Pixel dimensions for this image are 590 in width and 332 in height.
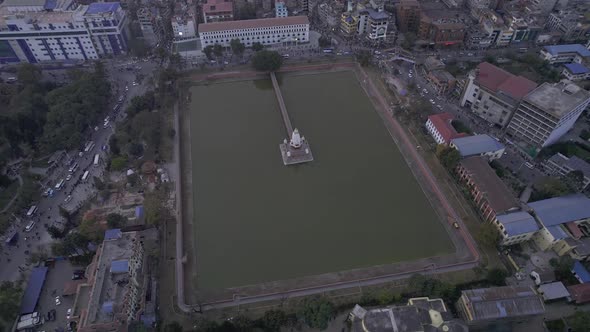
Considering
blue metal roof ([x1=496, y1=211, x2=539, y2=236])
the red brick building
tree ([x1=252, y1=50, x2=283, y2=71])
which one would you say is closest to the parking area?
tree ([x1=252, y1=50, x2=283, y2=71])

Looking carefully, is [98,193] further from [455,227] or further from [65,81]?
[455,227]

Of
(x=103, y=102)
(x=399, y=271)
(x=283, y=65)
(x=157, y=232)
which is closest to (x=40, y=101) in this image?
(x=103, y=102)

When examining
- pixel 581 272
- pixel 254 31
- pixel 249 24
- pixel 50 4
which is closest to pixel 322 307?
pixel 581 272

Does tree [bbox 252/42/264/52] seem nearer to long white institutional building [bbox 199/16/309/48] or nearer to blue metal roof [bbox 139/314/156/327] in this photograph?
long white institutional building [bbox 199/16/309/48]

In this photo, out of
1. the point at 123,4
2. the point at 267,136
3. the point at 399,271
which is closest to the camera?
the point at 399,271

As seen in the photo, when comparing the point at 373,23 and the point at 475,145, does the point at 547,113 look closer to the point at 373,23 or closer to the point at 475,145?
the point at 475,145

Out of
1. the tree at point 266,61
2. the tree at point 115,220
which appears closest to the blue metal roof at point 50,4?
the tree at point 266,61

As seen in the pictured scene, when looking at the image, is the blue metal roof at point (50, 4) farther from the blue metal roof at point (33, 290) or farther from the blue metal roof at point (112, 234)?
the blue metal roof at point (112, 234)
